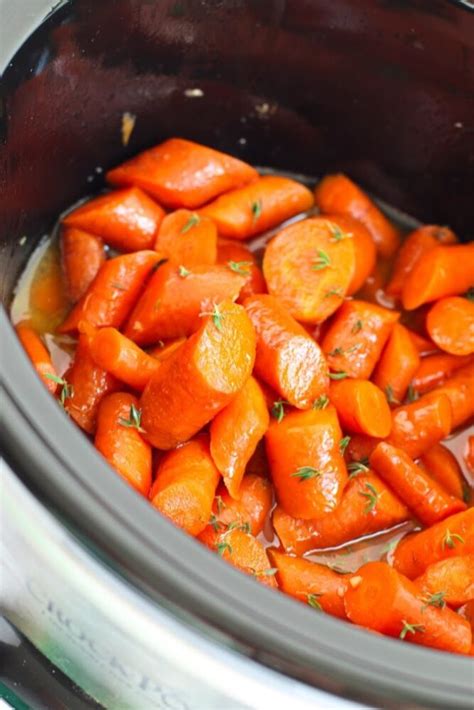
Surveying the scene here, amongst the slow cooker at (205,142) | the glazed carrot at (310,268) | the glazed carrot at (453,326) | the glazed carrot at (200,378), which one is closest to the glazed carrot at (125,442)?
the glazed carrot at (200,378)

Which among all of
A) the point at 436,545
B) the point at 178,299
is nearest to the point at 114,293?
the point at 178,299

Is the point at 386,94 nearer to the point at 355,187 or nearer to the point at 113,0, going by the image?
the point at 355,187

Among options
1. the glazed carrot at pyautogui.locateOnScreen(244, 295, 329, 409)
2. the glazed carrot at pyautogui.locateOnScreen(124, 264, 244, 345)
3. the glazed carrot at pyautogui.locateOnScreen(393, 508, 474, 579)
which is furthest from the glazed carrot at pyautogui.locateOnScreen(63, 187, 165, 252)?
the glazed carrot at pyautogui.locateOnScreen(393, 508, 474, 579)

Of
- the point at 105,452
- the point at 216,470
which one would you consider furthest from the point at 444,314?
the point at 105,452

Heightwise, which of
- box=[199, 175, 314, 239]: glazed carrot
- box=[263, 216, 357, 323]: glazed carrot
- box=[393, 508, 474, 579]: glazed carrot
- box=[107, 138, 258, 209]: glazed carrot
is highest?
box=[107, 138, 258, 209]: glazed carrot

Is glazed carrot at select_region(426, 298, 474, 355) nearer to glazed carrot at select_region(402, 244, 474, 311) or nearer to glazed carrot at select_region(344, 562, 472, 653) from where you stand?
glazed carrot at select_region(402, 244, 474, 311)

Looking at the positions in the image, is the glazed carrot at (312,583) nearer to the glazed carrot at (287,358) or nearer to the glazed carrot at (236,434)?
the glazed carrot at (236,434)
